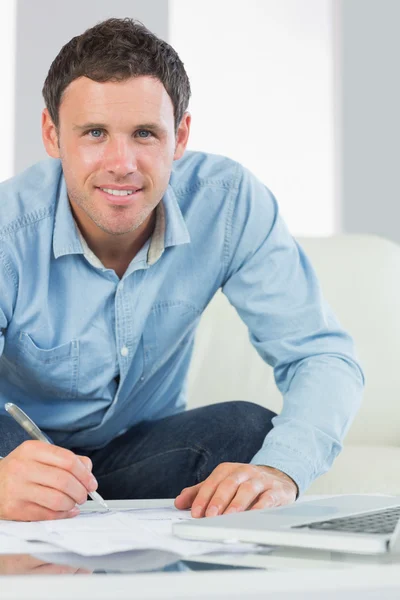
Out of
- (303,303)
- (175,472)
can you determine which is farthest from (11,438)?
(303,303)

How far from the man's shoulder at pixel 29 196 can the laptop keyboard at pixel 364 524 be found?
2.66 ft

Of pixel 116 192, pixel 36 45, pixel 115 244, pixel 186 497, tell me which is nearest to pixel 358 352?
pixel 115 244

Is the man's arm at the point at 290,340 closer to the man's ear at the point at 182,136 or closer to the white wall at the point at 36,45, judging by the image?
the man's ear at the point at 182,136

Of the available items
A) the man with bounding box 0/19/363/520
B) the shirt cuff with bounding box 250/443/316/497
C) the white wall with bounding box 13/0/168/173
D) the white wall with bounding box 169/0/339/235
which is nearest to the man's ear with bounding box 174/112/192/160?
the man with bounding box 0/19/363/520

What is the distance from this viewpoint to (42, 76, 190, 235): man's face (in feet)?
4.28

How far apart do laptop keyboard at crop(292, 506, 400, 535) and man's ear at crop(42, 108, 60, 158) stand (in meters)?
0.87

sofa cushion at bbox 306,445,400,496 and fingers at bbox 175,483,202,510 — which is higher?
fingers at bbox 175,483,202,510

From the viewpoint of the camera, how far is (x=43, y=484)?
37.6 inches

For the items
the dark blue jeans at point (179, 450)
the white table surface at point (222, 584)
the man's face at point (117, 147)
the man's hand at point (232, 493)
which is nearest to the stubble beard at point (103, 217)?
the man's face at point (117, 147)

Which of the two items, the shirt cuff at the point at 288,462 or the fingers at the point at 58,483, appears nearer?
the fingers at the point at 58,483

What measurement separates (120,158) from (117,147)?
0.02 metres

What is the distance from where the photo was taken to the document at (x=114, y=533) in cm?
67

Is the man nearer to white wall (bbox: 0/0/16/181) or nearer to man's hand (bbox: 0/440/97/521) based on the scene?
man's hand (bbox: 0/440/97/521)

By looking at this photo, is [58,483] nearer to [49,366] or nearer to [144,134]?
[49,366]
